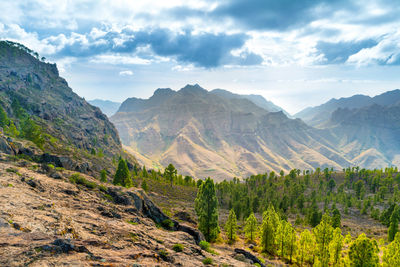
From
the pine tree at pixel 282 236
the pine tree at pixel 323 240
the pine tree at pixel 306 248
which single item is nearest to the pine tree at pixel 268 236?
the pine tree at pixel 282 236

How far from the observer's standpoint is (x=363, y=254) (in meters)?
40.5

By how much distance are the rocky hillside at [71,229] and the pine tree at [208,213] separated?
1972 centimetres

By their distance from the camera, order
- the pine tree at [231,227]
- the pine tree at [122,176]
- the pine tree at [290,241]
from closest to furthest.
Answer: the pine tree at [290,241]
the pine tree at [231,227]
the pine tree at [122,176]

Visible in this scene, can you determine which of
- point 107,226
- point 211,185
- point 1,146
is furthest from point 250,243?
point 1,146

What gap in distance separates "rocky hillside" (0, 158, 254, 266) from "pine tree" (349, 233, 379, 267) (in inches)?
900

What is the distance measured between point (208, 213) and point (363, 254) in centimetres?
3263

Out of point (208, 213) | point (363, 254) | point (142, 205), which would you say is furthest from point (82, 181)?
point (363, 254)

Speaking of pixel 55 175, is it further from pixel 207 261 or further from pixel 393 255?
pixel 393 255

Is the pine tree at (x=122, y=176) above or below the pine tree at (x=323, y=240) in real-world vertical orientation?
above

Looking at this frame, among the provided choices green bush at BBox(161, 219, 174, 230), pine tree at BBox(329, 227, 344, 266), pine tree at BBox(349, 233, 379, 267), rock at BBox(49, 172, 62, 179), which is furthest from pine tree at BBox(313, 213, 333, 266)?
rock at BBox(49, 172, 62, 179)

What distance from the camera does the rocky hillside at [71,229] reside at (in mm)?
16312

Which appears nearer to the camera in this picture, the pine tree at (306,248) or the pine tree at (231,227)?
the pine tree at (306,248)

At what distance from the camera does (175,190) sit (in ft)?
488

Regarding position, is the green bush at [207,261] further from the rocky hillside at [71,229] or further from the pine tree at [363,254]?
the pine tree at [363,254]
